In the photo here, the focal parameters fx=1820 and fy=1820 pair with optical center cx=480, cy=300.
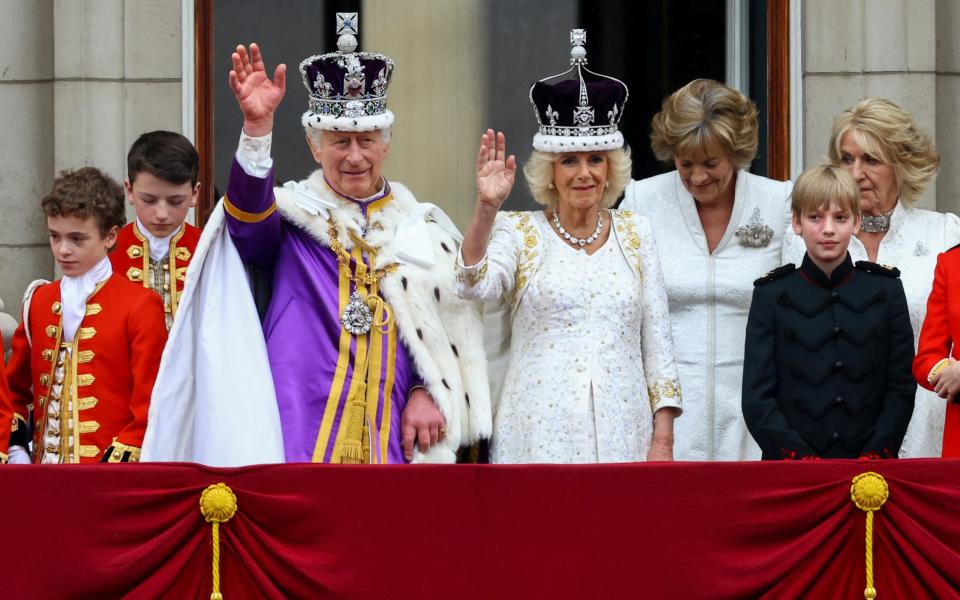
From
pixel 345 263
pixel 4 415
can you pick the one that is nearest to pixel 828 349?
pixel 345 263

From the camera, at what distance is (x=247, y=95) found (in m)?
5.02

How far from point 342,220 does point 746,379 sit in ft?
4.10

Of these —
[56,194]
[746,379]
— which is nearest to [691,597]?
[746,379]

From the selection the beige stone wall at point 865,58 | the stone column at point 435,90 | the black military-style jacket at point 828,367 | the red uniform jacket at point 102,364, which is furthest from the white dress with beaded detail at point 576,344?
the beige stone wall at point 865,58

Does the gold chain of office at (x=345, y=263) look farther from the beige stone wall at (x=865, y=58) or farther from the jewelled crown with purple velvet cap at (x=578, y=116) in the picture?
the beige stone wall at (x=865, y=58)

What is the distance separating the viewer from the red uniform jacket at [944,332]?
496 centimetres

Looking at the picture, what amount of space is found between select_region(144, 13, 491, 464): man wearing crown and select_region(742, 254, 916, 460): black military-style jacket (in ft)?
2.69

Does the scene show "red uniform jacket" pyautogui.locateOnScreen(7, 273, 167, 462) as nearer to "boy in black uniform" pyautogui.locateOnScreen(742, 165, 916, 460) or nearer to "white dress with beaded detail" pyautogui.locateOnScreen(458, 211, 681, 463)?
"white dress with beaded detail" pyautogui.locateOnScreen(458, 211, 681, 463)

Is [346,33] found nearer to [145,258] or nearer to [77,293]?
[145,258]

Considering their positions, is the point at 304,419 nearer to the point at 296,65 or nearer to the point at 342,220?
the point at 342,220

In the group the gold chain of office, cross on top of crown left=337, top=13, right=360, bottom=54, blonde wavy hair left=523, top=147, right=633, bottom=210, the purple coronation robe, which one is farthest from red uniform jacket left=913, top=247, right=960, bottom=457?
cross on top of crown left=337, top=13, right=360, bottom=54

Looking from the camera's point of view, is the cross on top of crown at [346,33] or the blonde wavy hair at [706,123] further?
the blonde wavy hair at [706,123]

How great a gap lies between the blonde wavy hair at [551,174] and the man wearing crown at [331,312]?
0.32 meters

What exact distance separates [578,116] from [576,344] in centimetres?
68
